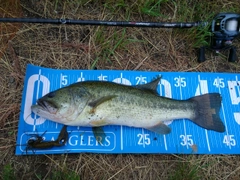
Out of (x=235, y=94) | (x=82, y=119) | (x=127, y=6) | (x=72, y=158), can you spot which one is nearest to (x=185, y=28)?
(x=127, y=6)

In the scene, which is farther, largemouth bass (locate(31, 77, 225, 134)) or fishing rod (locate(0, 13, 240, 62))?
fishing rod (locate(0, 13, 240, 62))

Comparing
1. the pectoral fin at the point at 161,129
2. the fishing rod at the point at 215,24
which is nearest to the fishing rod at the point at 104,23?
the fishing rod at the point at 215,24

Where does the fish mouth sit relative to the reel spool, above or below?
below

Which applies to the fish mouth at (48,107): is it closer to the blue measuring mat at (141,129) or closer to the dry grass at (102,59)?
the blue measuring mat at (141,129)

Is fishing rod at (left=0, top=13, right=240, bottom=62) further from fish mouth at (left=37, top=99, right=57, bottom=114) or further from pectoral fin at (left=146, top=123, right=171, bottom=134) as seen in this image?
pectoral fin at (left=146, top=123, right=171, bottom=134)

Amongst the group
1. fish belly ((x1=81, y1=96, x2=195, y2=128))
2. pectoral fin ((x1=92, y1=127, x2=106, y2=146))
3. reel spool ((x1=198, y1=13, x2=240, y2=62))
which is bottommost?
pectoral fin ((x1=92, y1=127, x2=106, y2=146))

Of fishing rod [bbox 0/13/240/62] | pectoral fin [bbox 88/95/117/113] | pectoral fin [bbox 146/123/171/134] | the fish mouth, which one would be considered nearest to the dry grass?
fishing rod [bbox 0/13/240/62]

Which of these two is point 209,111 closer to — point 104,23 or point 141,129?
point 141,129
